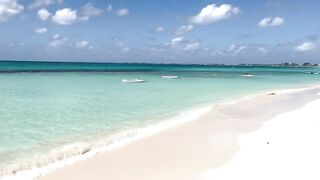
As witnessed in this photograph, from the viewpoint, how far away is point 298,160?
8.37 m

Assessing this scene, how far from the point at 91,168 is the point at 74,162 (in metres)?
0.64

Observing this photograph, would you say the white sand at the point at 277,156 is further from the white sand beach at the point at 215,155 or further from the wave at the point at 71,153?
the wave at the point at 71,153

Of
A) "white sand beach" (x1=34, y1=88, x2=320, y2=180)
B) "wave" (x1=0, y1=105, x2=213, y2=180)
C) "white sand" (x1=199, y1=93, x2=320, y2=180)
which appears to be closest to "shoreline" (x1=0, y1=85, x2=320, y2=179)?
"wave" (x1=0, y1=105, x2=213, y2=180)

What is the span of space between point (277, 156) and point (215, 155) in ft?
4.54

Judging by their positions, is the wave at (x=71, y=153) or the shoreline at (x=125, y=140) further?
the shoreline at (x=125, y=140)

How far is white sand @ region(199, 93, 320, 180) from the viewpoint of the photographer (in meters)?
7.42

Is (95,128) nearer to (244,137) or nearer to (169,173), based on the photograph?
(244,137)

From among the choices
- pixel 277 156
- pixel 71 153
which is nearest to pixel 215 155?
pixel 277 156

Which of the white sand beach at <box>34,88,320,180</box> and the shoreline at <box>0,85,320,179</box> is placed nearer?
the white sand beach at <box>34,88,320,180</box>

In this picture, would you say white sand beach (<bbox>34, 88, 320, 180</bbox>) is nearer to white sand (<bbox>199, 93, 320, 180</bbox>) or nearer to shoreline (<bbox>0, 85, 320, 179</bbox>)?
white sand (<bbox>199, 93, 320, 180</bbox>)

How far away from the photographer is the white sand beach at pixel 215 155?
748 centimetres

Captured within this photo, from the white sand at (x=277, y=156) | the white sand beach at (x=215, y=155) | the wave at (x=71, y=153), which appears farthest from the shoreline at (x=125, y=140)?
the white sand at (x=277, y=156)

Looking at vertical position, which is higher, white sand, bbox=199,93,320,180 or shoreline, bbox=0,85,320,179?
white sand, bbox=199,93,320,180

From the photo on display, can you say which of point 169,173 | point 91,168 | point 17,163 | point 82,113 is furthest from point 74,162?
point 82,113
